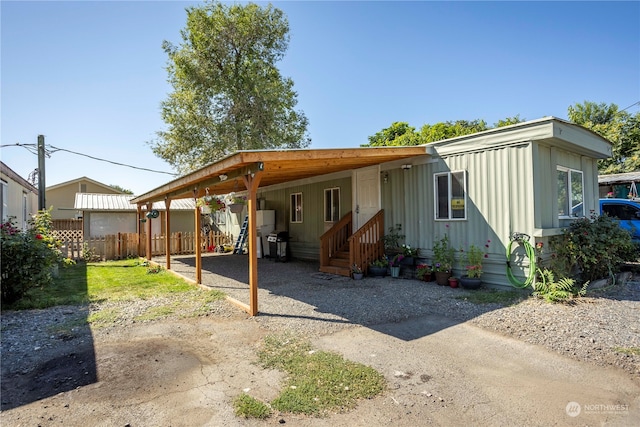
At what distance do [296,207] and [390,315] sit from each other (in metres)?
7.80

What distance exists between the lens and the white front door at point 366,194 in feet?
29.5

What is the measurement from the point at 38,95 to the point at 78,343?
28.1 ft

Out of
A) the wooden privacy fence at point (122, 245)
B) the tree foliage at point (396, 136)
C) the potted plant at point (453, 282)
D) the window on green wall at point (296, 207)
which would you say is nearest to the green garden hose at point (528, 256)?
the potted plant at point (453, 282)

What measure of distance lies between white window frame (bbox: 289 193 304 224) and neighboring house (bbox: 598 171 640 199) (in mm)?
12453

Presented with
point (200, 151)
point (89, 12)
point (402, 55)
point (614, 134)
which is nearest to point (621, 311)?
point (402, 55)

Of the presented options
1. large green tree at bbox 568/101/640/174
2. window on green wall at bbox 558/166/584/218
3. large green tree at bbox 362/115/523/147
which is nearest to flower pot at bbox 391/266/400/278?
window on green wall at bbox 558/166/584/218

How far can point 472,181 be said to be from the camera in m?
6.97

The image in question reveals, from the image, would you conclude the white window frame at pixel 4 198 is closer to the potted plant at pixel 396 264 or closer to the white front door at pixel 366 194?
the white front door at pixel 366 194

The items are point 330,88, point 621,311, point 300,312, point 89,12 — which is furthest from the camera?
point 330,88

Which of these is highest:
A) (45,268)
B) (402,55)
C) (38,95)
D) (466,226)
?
(402,55)

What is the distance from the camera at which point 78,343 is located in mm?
4125

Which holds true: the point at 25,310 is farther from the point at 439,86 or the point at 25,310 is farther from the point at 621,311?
the point at 439,86

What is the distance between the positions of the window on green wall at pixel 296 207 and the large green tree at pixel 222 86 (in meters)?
6.19

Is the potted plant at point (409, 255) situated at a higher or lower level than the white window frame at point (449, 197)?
lower
